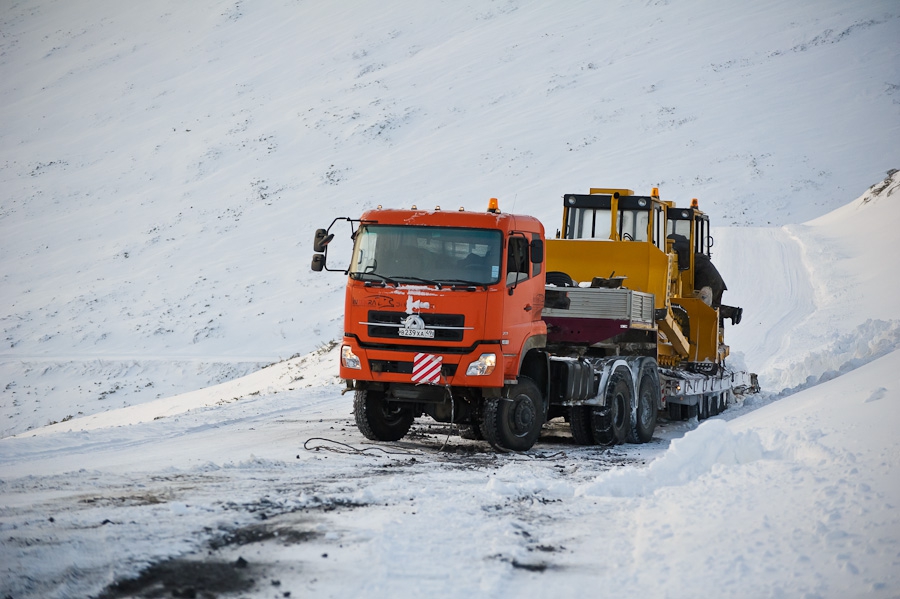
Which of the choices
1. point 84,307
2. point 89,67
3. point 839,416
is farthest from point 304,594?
point 89,67

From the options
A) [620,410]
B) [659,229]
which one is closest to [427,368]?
[620,410]

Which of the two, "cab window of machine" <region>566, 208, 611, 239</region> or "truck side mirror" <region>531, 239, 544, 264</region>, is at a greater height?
"cab window of machine" <region>566, 208, 611, 239</region>

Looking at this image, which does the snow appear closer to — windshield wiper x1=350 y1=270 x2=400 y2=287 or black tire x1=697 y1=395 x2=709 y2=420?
black tire x1=697 y1=395 x2=709 y2=420

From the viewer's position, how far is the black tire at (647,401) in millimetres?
13961

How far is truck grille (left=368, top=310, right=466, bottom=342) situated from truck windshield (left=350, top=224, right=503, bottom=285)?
39cm

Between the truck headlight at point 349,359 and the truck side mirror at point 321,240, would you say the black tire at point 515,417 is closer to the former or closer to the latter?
the truck headlight at point 349,359

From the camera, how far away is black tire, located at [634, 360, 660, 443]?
13961mm

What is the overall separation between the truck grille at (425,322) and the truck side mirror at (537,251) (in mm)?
1357

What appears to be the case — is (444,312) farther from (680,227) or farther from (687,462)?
(680,227)

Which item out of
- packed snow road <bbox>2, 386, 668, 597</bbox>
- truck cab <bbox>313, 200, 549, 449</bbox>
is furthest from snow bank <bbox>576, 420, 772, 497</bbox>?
truck cab <bbox>313, 200, 549, 449</bbox>

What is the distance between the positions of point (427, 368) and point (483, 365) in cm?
63

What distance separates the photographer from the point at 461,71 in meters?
60.9

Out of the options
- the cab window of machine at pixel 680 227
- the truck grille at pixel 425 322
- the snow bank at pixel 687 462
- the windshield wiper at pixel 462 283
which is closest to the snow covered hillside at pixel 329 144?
the cab window of machine at pixel 680 227

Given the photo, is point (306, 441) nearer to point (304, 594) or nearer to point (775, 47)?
point (304, 594)
